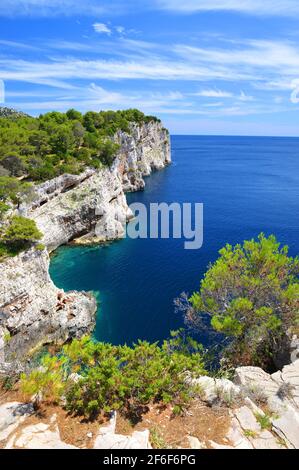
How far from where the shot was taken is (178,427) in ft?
36.1

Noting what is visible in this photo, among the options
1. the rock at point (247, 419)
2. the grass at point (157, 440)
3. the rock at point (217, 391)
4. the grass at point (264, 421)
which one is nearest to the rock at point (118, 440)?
the grass at point (157, 440)

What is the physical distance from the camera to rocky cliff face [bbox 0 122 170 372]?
28.4 m

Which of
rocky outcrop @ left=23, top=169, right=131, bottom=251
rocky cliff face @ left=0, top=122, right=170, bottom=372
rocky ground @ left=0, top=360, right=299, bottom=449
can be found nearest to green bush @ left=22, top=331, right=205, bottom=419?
rocky ground @ left=0, top=360, right=299, bottom=449

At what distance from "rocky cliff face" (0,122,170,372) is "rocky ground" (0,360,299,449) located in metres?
3.31

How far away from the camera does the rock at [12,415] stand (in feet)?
32.6

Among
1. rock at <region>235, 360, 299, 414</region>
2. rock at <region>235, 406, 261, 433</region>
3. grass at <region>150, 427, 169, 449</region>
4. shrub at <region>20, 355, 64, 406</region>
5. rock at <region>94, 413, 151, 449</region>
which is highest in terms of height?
shrub at <region>20, 355, 64, 406</region>

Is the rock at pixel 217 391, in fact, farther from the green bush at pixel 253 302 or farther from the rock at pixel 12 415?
the rock at pixel 12 415

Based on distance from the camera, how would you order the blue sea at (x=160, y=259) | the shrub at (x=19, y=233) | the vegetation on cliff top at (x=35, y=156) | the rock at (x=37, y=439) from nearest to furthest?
the rock at (x=37, y=439) → the shrub at (x=19, y=233) → the vegetation on cliff top at (x=35, y=156) → the blue sea at (x=160, y=259)

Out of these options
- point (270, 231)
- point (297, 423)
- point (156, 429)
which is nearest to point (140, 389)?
point (156, 429)

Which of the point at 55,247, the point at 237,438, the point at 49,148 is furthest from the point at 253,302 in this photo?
the point at 49,148

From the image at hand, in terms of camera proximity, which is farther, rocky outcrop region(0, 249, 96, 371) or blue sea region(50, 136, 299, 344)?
blue sea region(50, 136, 299, 344)

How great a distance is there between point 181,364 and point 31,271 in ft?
75.4

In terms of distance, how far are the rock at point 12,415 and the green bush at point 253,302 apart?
9780 millimetres

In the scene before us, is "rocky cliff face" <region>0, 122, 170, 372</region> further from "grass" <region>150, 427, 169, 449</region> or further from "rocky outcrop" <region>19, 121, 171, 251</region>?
"grass" <region>150, 427, 169, 449</region>
